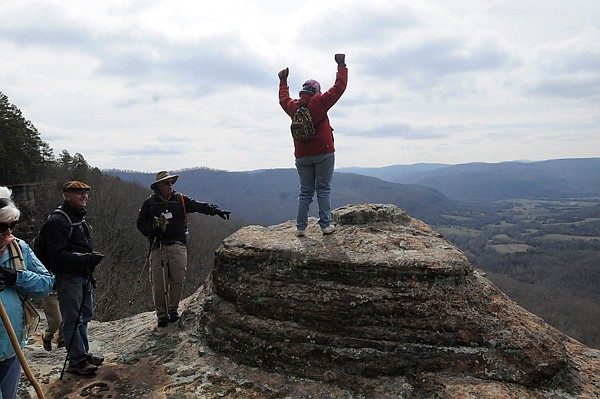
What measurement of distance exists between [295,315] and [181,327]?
9.15 ft

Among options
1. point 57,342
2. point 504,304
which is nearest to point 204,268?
point 57,342

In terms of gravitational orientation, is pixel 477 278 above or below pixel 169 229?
below

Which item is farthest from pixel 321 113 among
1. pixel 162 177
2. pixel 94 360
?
pixel 94 360

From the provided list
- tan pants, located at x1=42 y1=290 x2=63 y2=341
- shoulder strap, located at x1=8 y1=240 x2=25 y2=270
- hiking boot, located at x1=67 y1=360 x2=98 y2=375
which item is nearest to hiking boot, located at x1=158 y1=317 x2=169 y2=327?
hiking boot, located at x1=67 y1=360 x2=98 y2=375

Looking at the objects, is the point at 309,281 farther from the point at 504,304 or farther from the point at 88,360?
the point at 88,360

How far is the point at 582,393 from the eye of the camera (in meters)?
6.15

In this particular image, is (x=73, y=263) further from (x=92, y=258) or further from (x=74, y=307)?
(x=74, y=307)

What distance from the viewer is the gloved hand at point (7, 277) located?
382 cm

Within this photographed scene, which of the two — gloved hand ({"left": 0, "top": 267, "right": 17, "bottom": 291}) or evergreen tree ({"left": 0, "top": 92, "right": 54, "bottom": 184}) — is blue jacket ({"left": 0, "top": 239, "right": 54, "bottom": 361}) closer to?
gloved hand ({"left": 0, "top": 267, "right": 17, "bottom": 291})

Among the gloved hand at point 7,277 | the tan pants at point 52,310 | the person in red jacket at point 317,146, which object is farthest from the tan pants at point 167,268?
the gloved hand at point 7,277

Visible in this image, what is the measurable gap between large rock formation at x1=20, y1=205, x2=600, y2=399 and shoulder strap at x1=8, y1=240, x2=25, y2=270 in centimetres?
316

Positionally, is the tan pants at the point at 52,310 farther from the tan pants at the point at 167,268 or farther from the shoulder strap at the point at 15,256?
the shoulder strap at the point at 15,256

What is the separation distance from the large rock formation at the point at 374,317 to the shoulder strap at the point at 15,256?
408 centimetres

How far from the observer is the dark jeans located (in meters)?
6.29
